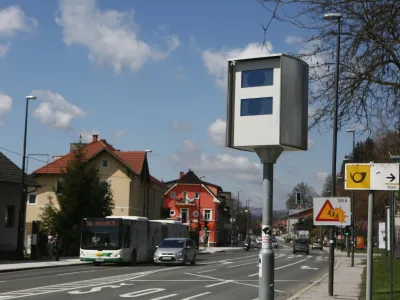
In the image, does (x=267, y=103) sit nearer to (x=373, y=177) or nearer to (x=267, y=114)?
(x=267, y=114)

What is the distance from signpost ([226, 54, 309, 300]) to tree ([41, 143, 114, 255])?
1545 inches

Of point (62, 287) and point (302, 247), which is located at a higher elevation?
point (62, 287)

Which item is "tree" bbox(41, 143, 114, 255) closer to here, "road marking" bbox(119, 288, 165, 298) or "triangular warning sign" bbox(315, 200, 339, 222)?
"road marking" bbox(119, 288, 165, 298)

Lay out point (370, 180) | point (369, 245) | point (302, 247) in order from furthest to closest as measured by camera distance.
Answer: point (302, 247)
point (370, 180)
point (369, 245)

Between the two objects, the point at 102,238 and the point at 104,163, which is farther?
the point at 104,163

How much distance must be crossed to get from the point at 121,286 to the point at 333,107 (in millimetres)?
11079

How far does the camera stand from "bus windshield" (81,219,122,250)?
114 ft

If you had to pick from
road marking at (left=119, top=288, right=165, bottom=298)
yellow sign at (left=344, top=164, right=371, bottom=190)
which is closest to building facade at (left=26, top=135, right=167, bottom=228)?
road marking at (left=119, top=288, right=165, bottom=298)

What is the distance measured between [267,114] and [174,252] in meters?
28.9

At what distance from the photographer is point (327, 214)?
16875mm

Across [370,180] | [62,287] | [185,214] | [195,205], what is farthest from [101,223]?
[195,205]

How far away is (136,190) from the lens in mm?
70375

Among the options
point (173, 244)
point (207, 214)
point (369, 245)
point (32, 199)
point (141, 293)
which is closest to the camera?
point (369, 245)

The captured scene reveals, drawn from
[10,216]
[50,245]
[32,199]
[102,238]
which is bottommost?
[50,245]
